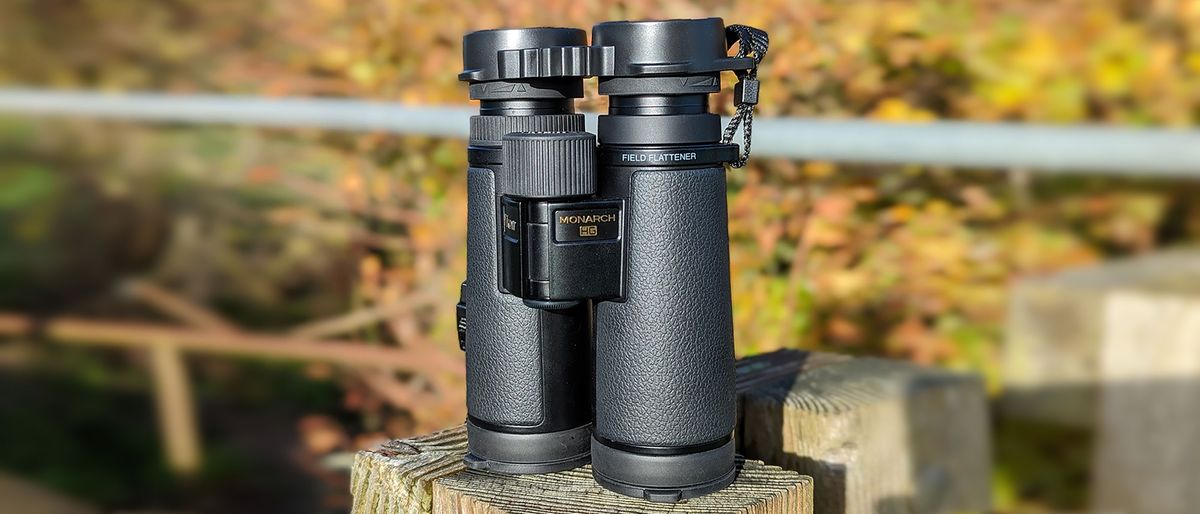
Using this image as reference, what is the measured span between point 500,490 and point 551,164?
326 millimetres

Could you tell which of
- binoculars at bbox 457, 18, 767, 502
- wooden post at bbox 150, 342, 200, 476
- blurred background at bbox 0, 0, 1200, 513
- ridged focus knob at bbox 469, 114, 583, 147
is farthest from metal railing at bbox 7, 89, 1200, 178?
wooden post at bbox 150, 342, 200, 476

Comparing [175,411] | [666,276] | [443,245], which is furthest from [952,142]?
[175,411]

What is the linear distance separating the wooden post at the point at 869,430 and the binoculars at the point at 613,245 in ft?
0.64

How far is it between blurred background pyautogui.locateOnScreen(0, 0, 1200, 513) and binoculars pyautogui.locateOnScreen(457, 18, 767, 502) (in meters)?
0.40

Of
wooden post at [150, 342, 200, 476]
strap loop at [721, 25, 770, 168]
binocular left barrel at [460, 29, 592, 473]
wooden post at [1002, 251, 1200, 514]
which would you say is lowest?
wooden post at [150, 342, 200, 476]

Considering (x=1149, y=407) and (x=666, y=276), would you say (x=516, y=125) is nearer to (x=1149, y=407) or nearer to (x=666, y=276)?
(x=666, y=276)

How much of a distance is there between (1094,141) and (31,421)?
4769 millimetres

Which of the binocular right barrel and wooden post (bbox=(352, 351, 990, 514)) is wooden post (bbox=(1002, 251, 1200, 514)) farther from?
the binocular right barrel

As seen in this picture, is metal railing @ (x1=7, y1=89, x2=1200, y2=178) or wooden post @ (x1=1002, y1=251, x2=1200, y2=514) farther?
wooden post @ (x1=1002, y1=251, x2=1200, y2=514)

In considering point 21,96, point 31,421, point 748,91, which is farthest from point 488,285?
point 31,421

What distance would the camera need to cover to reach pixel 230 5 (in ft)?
19.5

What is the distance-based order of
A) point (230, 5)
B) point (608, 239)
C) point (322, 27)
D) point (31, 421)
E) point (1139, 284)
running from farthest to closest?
point (230, 5), point (31, 421), point (322, 27), point (1139, 284), point (608, 239)

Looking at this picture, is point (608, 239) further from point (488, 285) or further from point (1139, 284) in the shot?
point (1139, 284)

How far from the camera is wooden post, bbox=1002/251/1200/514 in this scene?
2564 mm
